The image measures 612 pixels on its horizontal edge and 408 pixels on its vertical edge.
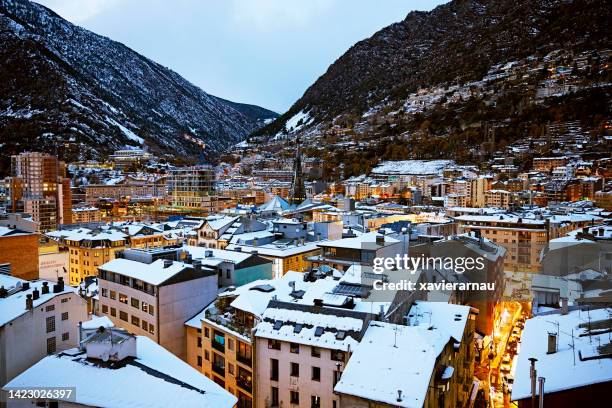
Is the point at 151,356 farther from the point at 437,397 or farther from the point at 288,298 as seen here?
the point at 437,397

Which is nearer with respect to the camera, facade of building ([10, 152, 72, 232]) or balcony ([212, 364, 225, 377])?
balcony ([212, 364, 225, 377])

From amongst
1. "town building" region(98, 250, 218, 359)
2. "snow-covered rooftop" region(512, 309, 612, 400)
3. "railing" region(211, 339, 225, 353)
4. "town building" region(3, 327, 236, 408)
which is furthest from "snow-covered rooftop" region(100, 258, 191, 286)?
"snow-covered rooftop" region(512, 309, 612, 400)

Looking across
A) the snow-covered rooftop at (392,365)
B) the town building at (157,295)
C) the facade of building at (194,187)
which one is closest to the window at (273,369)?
the snow-covered rooftop at (392,365)

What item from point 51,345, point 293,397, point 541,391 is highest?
point 541,391

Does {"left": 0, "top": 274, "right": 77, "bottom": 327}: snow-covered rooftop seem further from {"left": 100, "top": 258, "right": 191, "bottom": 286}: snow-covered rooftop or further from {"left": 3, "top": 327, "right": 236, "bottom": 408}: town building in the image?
{"left": 3, "top": 327, "right": 236, "bottom": 408}: town building

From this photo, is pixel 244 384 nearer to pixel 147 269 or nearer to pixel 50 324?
pixel 50 324

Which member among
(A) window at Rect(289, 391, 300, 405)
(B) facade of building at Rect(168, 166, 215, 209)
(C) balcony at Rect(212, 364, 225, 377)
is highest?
(B) facade of building at Rect(168, 166, 215, 209)

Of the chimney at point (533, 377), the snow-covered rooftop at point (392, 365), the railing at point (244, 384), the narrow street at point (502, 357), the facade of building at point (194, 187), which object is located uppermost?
the facade of building at point (194, 187)

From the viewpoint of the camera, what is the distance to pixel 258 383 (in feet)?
58.1

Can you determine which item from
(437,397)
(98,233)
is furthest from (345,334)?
(98,233)

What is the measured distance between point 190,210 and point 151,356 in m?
90.7

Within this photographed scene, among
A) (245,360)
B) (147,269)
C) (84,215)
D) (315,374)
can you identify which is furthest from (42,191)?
(315,374)

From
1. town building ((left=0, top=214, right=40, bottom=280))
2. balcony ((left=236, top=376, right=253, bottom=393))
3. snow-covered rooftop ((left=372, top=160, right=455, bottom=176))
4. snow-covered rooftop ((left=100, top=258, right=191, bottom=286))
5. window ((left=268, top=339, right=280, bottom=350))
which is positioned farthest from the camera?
snow-covered rooftop ((left=372, top=160, right=455, bottom=176))

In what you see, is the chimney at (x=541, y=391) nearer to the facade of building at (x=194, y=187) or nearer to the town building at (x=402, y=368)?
the town building at (x=402, y=368)
